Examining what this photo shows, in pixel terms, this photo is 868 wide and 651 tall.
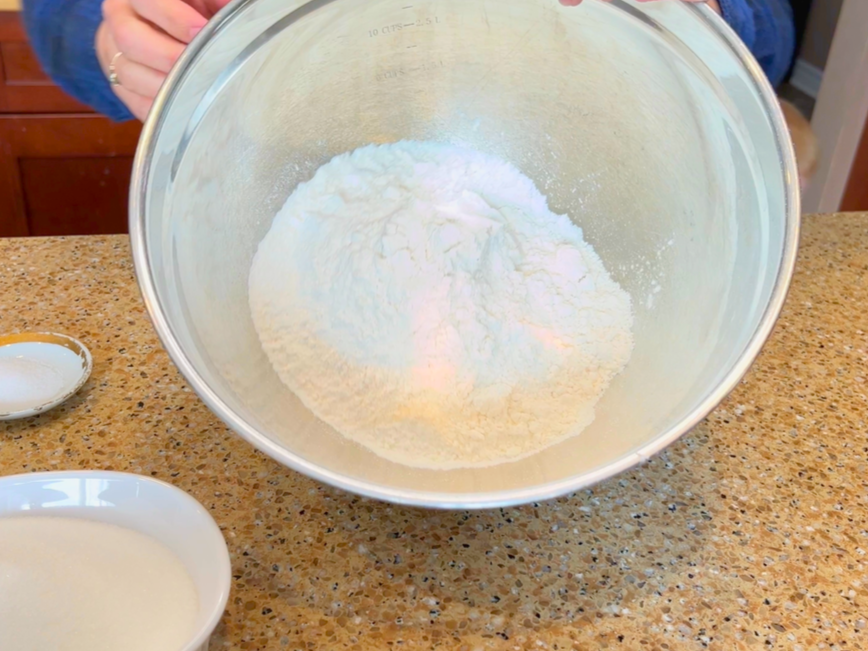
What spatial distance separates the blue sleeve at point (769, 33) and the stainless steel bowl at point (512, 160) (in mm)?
274

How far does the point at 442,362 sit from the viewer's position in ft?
2.07

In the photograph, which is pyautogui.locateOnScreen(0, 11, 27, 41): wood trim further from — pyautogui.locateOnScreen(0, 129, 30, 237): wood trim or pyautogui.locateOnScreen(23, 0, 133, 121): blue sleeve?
pyautogui.locateOnScreen(23, 0, 133, 121): blue sleeve

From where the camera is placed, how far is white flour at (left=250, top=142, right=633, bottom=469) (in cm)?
59

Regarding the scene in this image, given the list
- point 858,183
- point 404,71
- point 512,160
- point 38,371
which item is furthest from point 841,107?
point 38,371

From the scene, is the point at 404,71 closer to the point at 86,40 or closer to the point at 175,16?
the point at 175,16

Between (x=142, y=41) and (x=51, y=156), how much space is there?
139 centimetres

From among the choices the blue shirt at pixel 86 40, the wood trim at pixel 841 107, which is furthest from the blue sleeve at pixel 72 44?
the wood trim at pixel 841 107

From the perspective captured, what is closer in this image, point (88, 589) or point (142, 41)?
point (88, 589)

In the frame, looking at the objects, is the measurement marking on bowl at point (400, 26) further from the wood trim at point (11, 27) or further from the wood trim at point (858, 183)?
the wood trim at point (858, 183)

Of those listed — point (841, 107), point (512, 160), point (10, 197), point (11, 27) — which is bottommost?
point (10, 197)

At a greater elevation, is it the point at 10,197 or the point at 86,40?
the point at 86,40

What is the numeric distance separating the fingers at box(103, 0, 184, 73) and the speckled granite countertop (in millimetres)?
314

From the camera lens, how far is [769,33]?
0.91 m

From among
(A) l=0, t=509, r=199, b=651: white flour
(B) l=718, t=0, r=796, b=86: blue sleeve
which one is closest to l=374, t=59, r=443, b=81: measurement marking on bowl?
(B) l=718, t=0, r=796, b=86: blue sleeve
